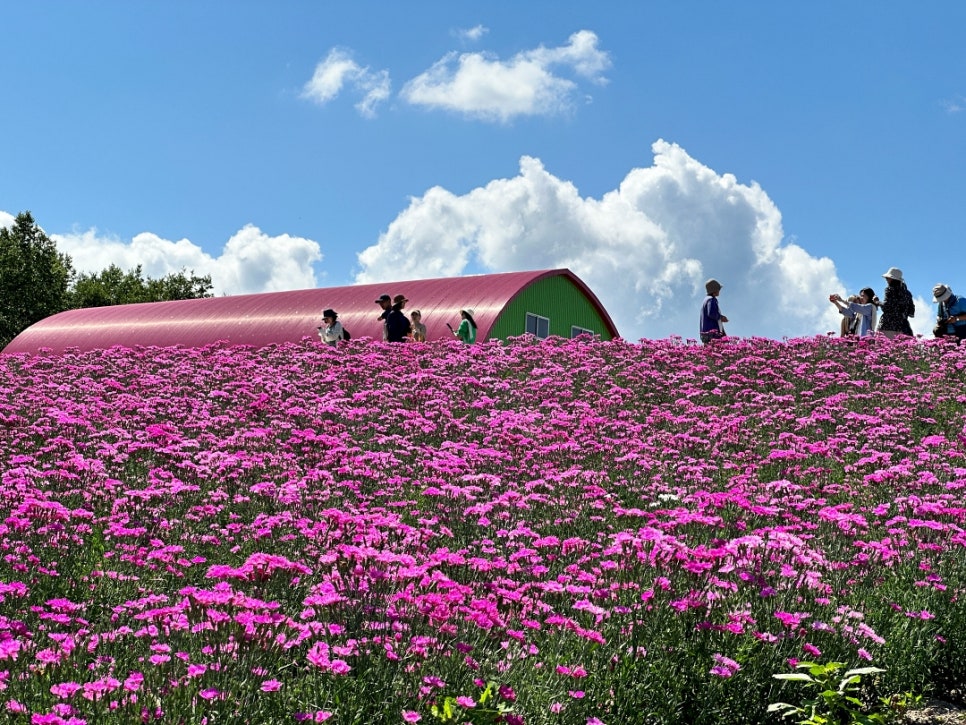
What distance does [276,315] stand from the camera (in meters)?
34.9

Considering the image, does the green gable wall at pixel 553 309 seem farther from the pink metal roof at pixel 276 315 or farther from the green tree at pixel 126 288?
the green tree at pixel 126 288

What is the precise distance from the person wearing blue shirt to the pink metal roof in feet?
43.9

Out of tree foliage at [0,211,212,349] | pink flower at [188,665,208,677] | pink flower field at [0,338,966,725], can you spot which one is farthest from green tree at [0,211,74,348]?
pink flower at [188,665,208,677]

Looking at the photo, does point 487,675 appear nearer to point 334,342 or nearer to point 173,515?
point 173,515

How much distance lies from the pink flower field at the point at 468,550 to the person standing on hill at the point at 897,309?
16.6 feet

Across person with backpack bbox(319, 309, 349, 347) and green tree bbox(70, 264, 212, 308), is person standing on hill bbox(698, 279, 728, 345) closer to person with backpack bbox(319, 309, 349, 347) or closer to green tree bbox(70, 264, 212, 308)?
person with backpack bbox(319, 309, 349, 347)

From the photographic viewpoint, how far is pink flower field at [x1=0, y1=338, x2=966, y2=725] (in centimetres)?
479

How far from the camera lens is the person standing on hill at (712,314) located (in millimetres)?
19984

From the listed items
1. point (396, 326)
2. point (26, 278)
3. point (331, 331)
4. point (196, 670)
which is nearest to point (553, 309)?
point (396, 326)

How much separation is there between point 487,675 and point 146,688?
1.68 meters

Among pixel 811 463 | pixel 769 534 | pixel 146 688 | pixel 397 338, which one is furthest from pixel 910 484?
pixel 397 338

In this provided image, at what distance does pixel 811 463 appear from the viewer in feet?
36.3

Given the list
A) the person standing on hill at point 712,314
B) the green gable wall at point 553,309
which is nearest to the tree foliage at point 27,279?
the green gable wall at point 553,309

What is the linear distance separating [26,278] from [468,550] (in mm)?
55264
